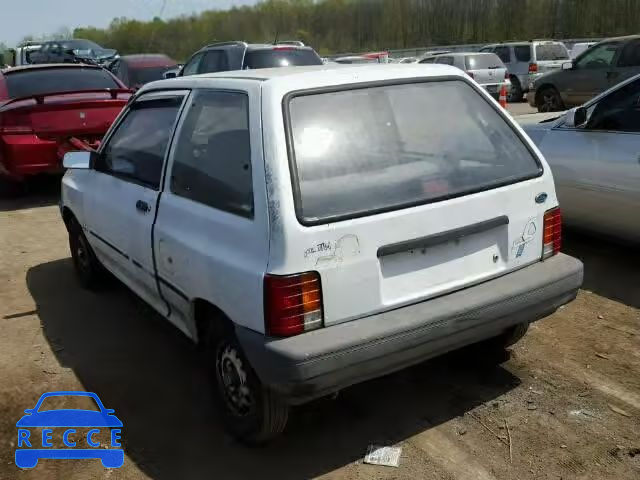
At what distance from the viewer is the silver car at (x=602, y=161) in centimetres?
474

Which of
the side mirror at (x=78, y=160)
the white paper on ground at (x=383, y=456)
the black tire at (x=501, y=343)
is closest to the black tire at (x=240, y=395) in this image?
the white paper on ground at (x=383, y=456)

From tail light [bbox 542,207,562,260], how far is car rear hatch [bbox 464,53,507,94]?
13501mm

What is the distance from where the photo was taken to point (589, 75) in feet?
43.7

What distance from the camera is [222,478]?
286 centimetres

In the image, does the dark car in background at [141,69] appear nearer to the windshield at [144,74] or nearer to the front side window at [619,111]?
the windshield at [144,74]

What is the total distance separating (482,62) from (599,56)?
3.72 meters

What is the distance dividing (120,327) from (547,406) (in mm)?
2812

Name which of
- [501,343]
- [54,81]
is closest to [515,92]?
[54,81]

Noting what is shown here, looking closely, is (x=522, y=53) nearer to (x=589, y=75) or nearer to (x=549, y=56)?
(x=549, y=56)

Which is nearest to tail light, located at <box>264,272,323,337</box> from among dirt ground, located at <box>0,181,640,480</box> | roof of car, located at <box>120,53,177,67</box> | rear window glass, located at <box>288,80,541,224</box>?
rear window glass, located at <box>288,80,541,224</box>

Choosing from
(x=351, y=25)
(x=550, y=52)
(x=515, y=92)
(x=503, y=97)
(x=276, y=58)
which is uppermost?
(x=351, y=25)

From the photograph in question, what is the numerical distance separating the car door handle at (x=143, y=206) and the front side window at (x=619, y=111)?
11.8 ft

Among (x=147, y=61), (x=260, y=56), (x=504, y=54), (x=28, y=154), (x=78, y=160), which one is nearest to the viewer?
(x=78, y=160)

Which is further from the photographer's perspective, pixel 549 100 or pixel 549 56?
pixel 549 56
